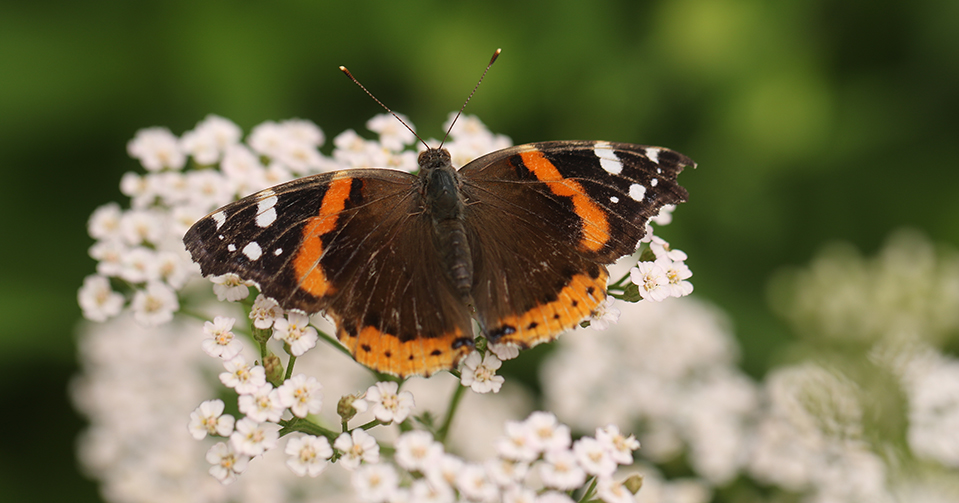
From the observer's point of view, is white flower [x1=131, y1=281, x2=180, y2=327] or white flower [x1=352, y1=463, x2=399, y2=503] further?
white flower [x1=131, y1=281, x2=180, y2=327]

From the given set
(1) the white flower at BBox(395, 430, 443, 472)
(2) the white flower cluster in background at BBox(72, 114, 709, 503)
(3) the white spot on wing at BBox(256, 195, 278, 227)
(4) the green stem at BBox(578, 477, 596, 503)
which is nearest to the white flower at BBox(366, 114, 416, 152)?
(2) the white flower cluster in background at BBox(72, 114, 709, 503)

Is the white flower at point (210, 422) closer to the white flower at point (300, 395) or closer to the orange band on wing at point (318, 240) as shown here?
the white flower at point (300, 395)

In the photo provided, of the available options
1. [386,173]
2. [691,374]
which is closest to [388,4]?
[386,173]

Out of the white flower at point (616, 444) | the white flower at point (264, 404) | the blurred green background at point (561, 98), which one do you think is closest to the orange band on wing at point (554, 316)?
the white flower at point (616, 444)

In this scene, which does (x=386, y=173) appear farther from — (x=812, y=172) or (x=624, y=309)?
(x=812, y=172)

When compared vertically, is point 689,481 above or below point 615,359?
below

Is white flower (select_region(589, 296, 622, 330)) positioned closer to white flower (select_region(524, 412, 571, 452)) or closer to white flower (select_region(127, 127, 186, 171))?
white flower (select_region(524, 412, 571, 452))
